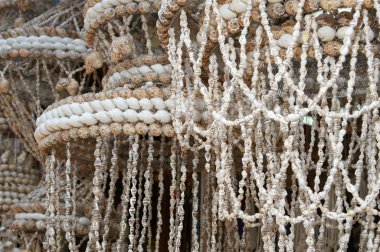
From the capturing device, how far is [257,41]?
3.19 feet

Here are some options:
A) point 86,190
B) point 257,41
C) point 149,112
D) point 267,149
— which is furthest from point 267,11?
point 86,190

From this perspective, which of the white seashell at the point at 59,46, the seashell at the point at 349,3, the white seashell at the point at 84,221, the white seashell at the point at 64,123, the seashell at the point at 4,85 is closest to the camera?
the seashell at the point at 349,3

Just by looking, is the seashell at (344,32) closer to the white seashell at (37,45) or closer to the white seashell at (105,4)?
the white seashell at (105,4)

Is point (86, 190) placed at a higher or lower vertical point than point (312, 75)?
lower

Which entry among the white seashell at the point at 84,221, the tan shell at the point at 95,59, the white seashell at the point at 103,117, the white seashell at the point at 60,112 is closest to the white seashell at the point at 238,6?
the white seashell at the point at 103,117

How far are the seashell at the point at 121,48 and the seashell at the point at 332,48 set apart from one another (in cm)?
50

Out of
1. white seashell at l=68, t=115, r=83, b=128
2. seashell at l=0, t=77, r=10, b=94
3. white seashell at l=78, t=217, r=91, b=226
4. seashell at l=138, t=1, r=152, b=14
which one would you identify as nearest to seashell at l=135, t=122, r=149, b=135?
white seashell at l=68, t=115, r=83, b=128

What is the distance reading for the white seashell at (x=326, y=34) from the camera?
93cm

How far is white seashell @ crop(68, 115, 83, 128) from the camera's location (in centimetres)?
125

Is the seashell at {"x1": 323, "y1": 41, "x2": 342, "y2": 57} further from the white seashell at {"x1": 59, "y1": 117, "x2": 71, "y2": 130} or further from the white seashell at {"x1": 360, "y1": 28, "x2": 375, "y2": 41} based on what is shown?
the white seashell at {"x1": 59, "y1": 117, "x2": 71, "y2": 130}

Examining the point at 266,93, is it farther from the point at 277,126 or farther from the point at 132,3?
the point at 132,3

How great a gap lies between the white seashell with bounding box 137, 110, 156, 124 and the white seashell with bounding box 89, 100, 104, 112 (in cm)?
8

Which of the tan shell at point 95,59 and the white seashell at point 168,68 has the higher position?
the tan shell at point 95,59

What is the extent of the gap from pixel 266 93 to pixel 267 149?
89 mm
